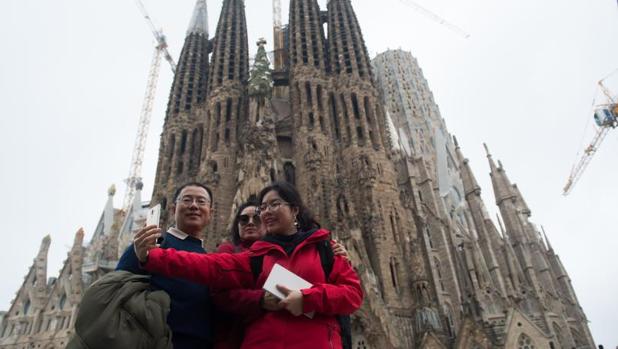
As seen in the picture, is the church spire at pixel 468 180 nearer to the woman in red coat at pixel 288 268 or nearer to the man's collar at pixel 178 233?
the woman in red coat at pixel 288 268

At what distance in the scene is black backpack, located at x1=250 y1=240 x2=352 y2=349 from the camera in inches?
119

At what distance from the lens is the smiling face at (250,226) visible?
3.95m

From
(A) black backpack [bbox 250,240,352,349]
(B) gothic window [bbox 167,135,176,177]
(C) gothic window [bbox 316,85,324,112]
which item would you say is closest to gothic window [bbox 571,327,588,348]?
(C) gothic window [bbox 316,85,324,112]

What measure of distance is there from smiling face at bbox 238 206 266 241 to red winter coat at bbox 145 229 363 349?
0.84 m

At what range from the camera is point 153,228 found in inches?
107

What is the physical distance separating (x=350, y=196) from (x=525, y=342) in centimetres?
1008

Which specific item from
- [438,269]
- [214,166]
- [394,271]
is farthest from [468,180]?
[214,166]

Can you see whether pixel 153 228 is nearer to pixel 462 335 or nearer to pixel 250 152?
pixel 462 335

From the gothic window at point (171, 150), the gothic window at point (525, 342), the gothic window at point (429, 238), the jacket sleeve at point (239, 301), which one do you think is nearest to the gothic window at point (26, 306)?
the gothic window at point (171, 150)

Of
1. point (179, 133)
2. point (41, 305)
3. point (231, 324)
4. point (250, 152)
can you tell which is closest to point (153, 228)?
point (231, 324)

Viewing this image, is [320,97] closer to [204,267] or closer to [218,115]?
[218,115]

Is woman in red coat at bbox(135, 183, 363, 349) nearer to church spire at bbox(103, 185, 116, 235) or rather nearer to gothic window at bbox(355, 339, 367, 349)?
gothic window at bbox(355, 339, 367, 349)

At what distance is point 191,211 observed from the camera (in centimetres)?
342

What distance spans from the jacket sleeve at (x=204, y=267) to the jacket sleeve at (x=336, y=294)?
0.54m
